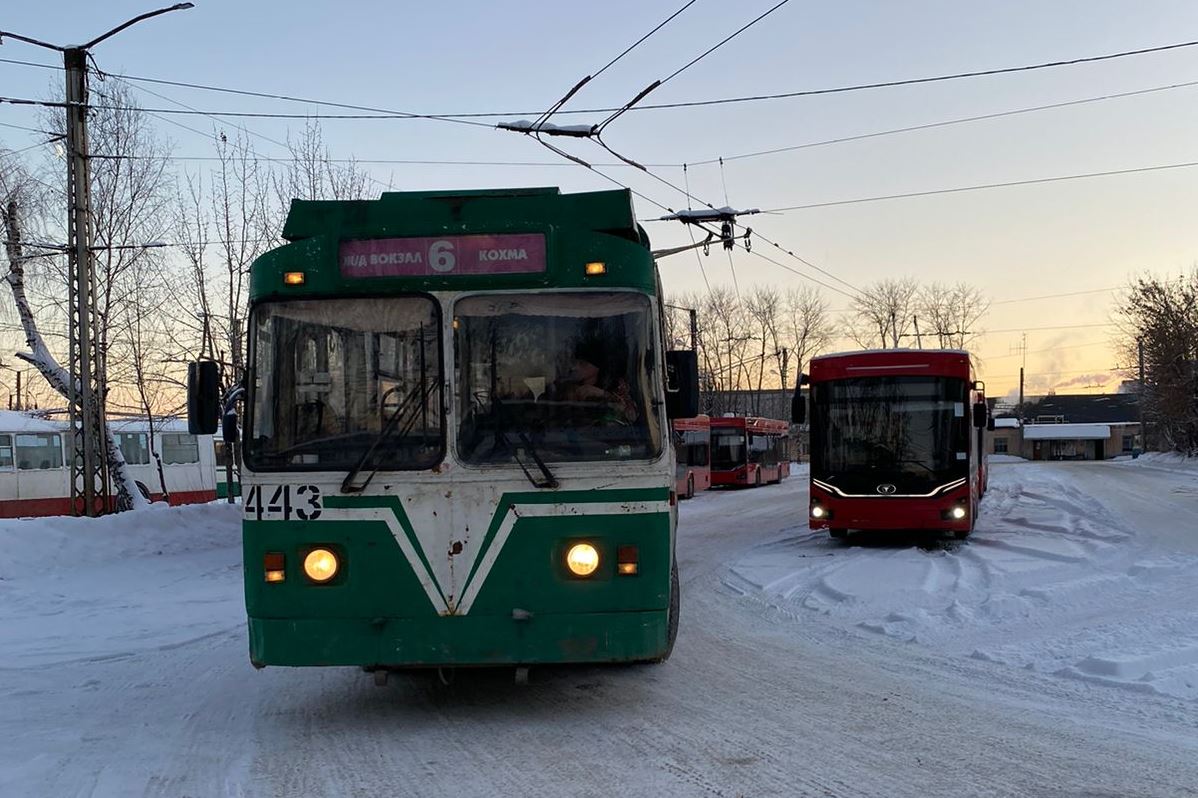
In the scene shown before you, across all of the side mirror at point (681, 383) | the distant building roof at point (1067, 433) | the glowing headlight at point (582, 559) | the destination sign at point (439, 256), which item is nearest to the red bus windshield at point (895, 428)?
the side mirror at point (681, 383)

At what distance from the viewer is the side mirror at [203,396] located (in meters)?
6.57

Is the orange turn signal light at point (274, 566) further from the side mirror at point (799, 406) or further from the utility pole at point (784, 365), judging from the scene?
the utility pole at point (784, 365)

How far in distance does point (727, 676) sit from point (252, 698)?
134 inches

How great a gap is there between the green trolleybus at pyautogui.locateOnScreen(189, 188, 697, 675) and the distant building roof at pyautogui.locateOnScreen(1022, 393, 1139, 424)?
134 meters

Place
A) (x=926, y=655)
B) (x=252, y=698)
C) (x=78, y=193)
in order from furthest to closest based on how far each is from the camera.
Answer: (x=78, y=193) < (x=926, y=655) < (x=252, y=698)

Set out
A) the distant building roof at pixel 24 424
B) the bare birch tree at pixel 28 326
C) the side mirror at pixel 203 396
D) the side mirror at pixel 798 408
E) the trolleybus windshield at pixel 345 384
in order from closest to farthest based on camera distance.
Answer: the trolleybus windshield at pixel 345 384, the side mirror at pixel 203 396, the side mirror at pixel 798 408, the bare birch tree at pixel 28 326, the distant building roof at pixel 24 424

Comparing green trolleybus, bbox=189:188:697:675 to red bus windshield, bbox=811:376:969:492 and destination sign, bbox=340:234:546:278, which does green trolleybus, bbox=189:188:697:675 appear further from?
red bus windshield, bbox=811:376:969:492

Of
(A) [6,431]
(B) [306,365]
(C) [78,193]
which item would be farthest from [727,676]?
(A) [6,431]

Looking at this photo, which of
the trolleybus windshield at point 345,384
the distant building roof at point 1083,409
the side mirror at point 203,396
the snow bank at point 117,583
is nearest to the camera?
the trolleybus windshield at point 345,384

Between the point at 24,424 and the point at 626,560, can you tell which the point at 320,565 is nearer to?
the point at 626,560

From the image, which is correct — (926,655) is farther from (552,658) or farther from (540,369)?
(540,369)

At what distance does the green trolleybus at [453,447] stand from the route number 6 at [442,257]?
0.04ft

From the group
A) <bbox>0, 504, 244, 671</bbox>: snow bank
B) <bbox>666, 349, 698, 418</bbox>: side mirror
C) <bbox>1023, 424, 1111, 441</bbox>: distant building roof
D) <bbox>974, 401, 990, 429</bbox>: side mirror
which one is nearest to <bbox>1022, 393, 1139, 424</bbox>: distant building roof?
<bbox>1023, 424, 1111, 441</bbox>: distant building roof

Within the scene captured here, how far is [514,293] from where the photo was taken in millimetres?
6215
